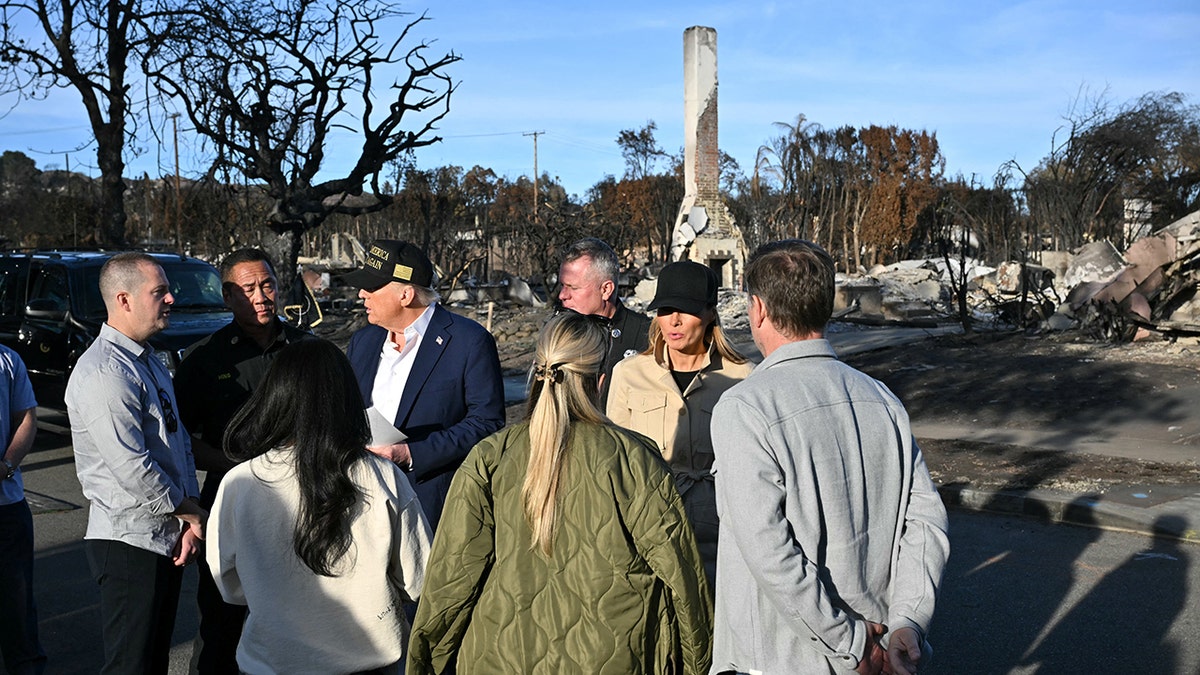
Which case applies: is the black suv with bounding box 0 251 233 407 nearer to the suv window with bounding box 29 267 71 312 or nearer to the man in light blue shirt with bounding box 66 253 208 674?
the suv window with bounding box 29 267 71 312

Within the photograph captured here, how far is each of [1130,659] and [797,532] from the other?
3421mm

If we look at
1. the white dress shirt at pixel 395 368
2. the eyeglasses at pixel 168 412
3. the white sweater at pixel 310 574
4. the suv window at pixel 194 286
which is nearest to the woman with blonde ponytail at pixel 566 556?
the white sweater at pixel 310 574

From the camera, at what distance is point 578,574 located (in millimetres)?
2688

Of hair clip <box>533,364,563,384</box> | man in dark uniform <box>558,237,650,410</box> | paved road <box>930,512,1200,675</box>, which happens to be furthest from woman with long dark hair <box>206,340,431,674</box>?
paved road <box>930,512,1200,675</box>

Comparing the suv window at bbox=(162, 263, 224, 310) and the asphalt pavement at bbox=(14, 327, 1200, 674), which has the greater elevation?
the suv window at bbox=(162, 263, 224, 310)

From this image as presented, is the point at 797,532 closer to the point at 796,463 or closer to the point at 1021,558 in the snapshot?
the point at 796,463

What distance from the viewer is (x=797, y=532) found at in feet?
8.36

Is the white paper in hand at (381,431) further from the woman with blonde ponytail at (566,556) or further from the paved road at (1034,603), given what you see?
the paved road at (1034,603)

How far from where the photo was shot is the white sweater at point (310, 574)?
307 centimetres

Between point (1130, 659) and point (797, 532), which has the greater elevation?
point (797, 532)

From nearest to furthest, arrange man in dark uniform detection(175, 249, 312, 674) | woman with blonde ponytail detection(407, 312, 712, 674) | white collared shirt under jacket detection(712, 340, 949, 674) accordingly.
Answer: white collared shirt under jacket detection(712, 340, 949, 674) < woman with blonde ponytail detection(407, 312, 712, 674) < man in dark uniform detection(175, 249, 312, 674)

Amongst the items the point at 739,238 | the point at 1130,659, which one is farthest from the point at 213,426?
the point at 739,238

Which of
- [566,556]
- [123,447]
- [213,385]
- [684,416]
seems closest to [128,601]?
[123,447]

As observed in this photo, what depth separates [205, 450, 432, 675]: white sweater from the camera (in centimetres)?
307
